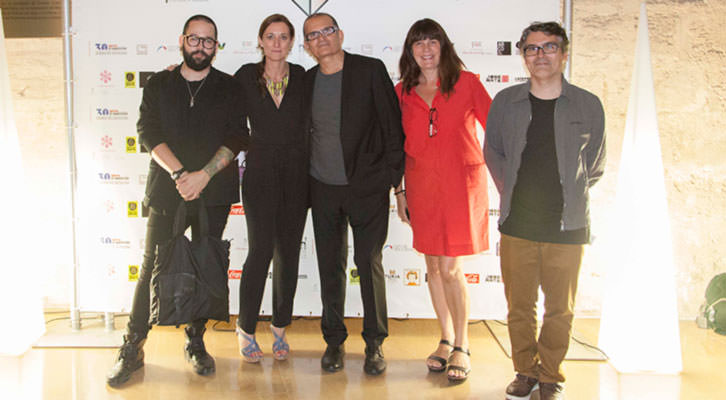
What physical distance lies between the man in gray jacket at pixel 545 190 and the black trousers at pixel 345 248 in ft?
2.00

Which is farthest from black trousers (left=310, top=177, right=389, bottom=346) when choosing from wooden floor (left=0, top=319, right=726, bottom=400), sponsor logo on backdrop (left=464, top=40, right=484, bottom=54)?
sponsor logo on backdrop (left=464, top=40, right=484, bottom=54)

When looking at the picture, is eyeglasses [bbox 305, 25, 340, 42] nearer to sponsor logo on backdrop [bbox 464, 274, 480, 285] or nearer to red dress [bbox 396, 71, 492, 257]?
red dress [bbox 396, 71, 492, 257]

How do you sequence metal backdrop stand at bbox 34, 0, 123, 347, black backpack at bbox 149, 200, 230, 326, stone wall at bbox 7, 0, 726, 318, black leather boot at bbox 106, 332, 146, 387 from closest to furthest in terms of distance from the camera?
1. black backpack at bbox 149, 200, 230, 326
2. black leather boot at bbox 106, 332, 146, 387
3. metal backdrop stand at bbox 34, 0, 123, 347
4. stone wall at bbox 7, 0, 726, 318

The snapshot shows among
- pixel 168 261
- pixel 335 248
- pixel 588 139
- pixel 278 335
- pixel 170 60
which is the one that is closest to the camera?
pixel 588 139

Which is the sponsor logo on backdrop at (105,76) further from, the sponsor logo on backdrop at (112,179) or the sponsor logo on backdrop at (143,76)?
the sponsor logo on backdrop at (112,179)

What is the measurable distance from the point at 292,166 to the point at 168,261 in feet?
2.41

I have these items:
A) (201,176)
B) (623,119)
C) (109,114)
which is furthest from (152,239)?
(623,119)

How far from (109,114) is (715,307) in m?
4.05

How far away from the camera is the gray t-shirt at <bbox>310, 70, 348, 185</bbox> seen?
2.71m

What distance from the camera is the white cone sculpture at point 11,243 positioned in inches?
123

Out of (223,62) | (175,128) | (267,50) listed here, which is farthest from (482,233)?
(223,62)

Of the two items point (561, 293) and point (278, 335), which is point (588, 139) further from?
point (278, 335)

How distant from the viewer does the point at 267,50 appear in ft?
8.99

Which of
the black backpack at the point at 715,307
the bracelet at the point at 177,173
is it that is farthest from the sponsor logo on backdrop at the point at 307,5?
the black backpack at the point at 715,307
